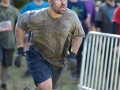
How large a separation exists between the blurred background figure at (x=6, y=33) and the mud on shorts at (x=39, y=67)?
2.24 m

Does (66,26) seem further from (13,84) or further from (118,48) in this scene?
(13,84)

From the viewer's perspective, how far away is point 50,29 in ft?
18.0

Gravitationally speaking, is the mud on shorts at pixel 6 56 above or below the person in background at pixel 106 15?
below

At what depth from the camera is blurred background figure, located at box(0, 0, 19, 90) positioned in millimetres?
7902

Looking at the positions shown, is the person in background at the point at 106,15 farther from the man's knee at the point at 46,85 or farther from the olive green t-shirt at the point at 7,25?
the man's knee at the point at 46,85

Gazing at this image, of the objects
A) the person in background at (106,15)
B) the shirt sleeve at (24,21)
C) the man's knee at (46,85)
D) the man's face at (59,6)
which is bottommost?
the man's knee at (46,85)

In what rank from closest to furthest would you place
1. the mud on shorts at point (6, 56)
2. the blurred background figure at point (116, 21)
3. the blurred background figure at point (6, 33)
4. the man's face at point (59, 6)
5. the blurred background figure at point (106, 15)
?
1. the man's face at point (59, 6)
2. the blurred background figure at point (116, 21)
3. the blurred background figure at point (6, 33)
4. the mud on shorts at point (6, 56)
5. the blurred background figure at point (106, 15)

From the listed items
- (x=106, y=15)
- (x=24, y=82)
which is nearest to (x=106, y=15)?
(x=106, y=15)

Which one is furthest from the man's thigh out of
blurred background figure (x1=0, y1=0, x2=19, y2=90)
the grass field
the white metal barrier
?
the white metal barrier

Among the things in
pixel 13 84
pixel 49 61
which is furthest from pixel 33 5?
pixel 49 61

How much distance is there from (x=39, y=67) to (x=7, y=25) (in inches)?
101

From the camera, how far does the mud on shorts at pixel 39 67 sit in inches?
219

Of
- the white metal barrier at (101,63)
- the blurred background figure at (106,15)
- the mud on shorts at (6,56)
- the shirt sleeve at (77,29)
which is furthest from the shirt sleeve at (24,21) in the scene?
the blurred background figure at (106,15)

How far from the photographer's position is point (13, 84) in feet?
27.2
